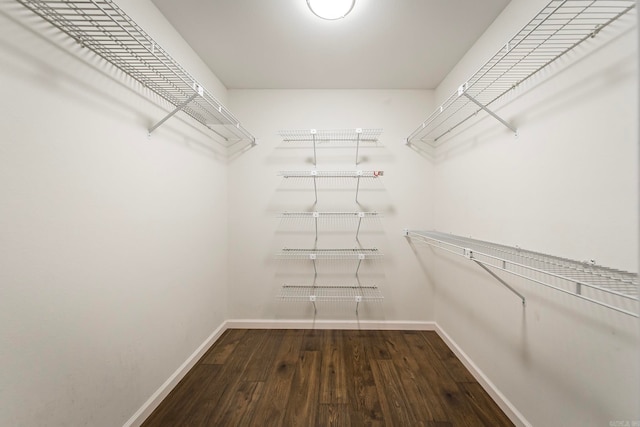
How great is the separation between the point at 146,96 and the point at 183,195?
26.2 inches

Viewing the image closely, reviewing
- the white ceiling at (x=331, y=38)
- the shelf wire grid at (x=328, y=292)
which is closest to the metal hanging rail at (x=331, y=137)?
the white ceiling at (x=331, y=38)

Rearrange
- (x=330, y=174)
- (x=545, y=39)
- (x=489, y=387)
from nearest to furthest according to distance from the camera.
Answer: (x=545, y=39)
(x=489, y=387)
(x=330, y=174)

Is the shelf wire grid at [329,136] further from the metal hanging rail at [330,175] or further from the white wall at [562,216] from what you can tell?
the white wall at [562,216]

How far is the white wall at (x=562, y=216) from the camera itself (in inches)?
34.8

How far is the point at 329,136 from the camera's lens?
97.1 inches

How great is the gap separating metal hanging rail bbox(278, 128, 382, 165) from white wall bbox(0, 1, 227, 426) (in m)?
1.02

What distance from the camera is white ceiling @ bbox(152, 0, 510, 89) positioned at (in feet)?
4.88

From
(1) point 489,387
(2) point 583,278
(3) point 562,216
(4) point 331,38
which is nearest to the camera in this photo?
(2) point 583,278

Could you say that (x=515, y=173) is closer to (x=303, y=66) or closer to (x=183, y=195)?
(x=303, y=66)

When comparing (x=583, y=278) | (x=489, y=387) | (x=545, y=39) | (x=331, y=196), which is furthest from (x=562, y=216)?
(x=331, y=196)

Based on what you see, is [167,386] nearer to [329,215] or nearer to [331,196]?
[329,215]

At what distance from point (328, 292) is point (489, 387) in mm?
1398

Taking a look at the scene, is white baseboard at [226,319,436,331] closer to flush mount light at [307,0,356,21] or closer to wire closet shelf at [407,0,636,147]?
wire closet shelf at [407,0,636,147]

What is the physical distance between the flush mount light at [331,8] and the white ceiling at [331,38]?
0.24 ft
